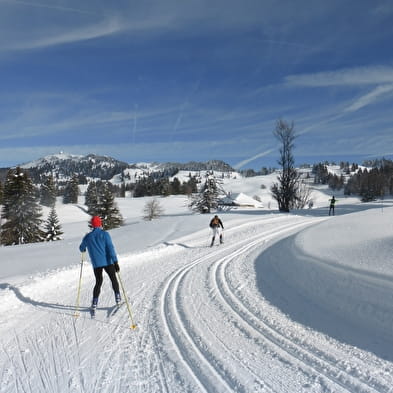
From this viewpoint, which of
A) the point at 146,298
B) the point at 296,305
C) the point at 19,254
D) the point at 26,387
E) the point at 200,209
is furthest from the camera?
the point at 200,209

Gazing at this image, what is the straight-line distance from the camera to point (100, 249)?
21.7ft

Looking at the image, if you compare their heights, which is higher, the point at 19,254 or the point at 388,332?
the point at 388,332

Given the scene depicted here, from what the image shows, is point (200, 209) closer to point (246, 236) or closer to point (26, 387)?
point (246, 236)

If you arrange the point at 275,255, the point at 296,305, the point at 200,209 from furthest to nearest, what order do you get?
1. the point at 200,209
2. the point at 275,255
3. the point at 296,305

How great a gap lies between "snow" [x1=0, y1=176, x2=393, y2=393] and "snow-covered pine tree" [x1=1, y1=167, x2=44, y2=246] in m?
25.7

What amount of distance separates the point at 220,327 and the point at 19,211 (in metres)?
32.3

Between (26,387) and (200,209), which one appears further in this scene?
(200,209)

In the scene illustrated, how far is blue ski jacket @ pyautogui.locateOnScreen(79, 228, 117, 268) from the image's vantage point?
21.6 feet

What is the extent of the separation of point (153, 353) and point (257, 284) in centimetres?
427

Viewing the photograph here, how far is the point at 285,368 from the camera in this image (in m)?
4.04

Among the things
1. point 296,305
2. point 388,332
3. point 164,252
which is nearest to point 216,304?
point 296,305

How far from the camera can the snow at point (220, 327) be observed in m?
3.89

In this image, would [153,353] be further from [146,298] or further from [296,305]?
[296,305]

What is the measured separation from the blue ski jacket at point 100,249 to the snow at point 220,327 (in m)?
1.08
